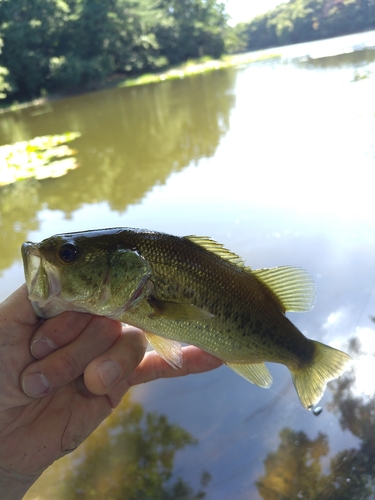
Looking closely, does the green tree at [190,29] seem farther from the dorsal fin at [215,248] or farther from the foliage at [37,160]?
the dorsal fin at [215,248]

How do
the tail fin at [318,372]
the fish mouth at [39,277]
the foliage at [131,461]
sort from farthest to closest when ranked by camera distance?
the foliage at [131,461] → the tail fin at [318,372] → the fish mouth at [39,277]

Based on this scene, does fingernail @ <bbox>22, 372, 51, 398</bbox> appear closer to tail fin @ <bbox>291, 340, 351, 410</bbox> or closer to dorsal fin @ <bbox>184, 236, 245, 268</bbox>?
dorsal fin @ <bbox>184, 236, 245, 268</bbox>

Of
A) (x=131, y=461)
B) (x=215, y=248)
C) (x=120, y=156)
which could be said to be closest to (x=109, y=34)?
(x=120, y=156)

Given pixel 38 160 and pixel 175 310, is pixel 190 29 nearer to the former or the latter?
pixel 38 160

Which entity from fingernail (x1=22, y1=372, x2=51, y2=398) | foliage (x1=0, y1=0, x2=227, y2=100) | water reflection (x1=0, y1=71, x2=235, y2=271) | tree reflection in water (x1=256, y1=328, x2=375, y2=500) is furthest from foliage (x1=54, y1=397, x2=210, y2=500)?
foliage (x1=0, y1=0, x2=227, y2=100)

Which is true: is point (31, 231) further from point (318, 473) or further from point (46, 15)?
point (46, 15)

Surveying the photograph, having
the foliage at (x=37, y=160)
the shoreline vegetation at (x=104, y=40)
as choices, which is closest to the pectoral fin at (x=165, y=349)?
the foliage at (x=37, y=160)
